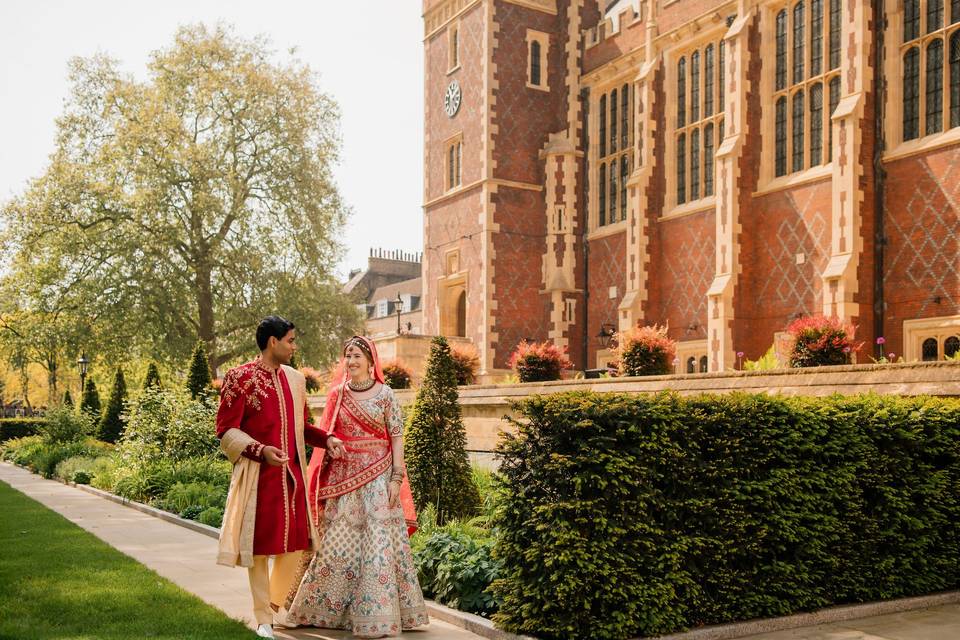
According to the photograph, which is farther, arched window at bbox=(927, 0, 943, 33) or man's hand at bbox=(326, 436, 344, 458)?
arched window at bbox=(927, 0, 943, 33)

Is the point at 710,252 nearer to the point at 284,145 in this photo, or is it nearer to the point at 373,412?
the point at 284,145

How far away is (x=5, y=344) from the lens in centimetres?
2659

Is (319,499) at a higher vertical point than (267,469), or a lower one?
lower

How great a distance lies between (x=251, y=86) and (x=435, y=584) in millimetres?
25768

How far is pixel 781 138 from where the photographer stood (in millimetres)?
21375

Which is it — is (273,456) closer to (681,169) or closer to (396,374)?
(396,374)

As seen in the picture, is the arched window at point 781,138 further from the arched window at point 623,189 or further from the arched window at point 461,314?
the arched window at point 461,314

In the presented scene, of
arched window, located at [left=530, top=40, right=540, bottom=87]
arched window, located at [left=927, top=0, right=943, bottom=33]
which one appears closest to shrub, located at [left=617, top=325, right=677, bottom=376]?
arched window, located at [left=927, top=0, right=943, bottom=33]

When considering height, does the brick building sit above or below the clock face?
below

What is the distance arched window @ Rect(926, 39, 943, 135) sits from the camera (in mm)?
17750

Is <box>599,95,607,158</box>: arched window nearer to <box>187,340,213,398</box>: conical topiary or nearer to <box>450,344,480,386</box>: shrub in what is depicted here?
<box>450,344,480,386</box>: shrub

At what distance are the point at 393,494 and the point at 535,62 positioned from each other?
83.9 feet

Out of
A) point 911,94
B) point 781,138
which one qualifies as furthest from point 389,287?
point 911,94

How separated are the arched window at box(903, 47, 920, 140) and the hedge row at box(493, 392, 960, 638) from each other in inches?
516
